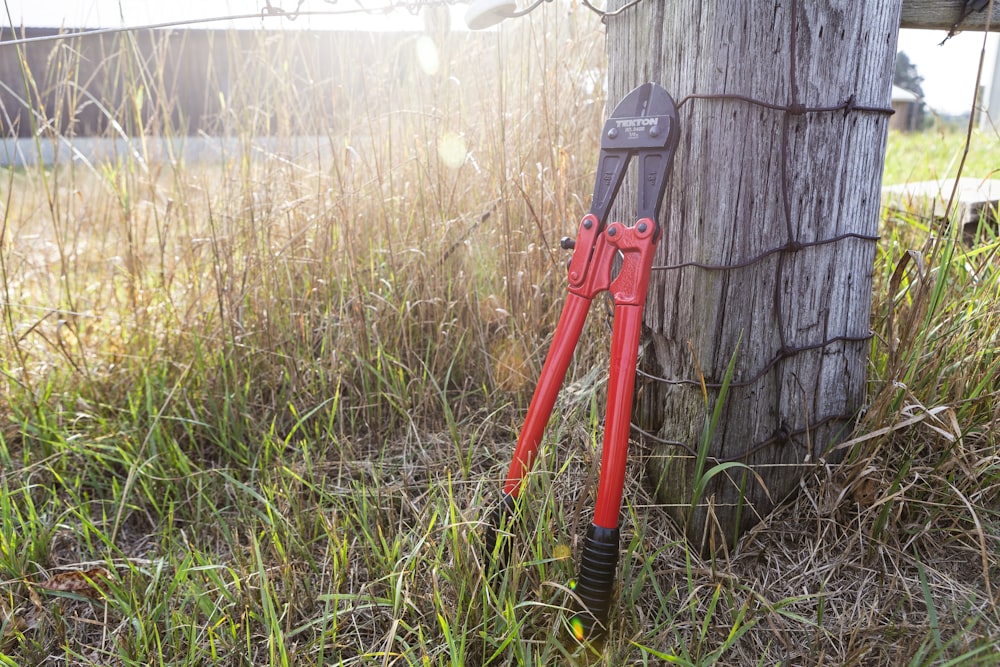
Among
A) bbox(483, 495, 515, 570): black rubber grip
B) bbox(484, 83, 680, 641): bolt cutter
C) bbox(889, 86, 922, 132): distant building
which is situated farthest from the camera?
bbox(889, 86, 922, 132): distant building

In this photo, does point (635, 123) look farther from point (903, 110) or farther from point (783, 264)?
point (903, 110)

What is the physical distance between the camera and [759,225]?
4.60 ft

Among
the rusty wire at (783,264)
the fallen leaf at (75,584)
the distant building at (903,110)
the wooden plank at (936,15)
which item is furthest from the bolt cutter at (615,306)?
the distant building at (903,110)

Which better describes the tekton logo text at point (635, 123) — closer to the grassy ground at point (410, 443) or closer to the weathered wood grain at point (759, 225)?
the weathered wood grain at point (759, 225)

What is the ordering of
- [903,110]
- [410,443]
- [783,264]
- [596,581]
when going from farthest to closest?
[903,110] < [410,443] < [783,264] < [596,581]

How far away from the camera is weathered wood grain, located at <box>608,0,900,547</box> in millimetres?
1326

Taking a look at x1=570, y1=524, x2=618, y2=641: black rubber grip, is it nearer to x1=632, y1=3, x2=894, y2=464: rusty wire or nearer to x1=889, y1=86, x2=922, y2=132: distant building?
x1=632, y1=3, x2=894, y2=464: rusty wire

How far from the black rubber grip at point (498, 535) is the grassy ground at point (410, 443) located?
0.05 m

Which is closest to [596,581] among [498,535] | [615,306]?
[498,535]

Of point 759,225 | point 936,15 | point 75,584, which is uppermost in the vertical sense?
point 936,15

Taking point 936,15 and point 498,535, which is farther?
point 936,15

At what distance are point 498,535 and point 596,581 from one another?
0.22 meters

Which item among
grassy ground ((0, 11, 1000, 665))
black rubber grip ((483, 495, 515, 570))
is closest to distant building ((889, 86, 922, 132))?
grassy ground ((0, 11, 1000, 665))

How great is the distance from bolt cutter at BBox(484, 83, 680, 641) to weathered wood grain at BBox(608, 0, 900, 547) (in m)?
0.10
